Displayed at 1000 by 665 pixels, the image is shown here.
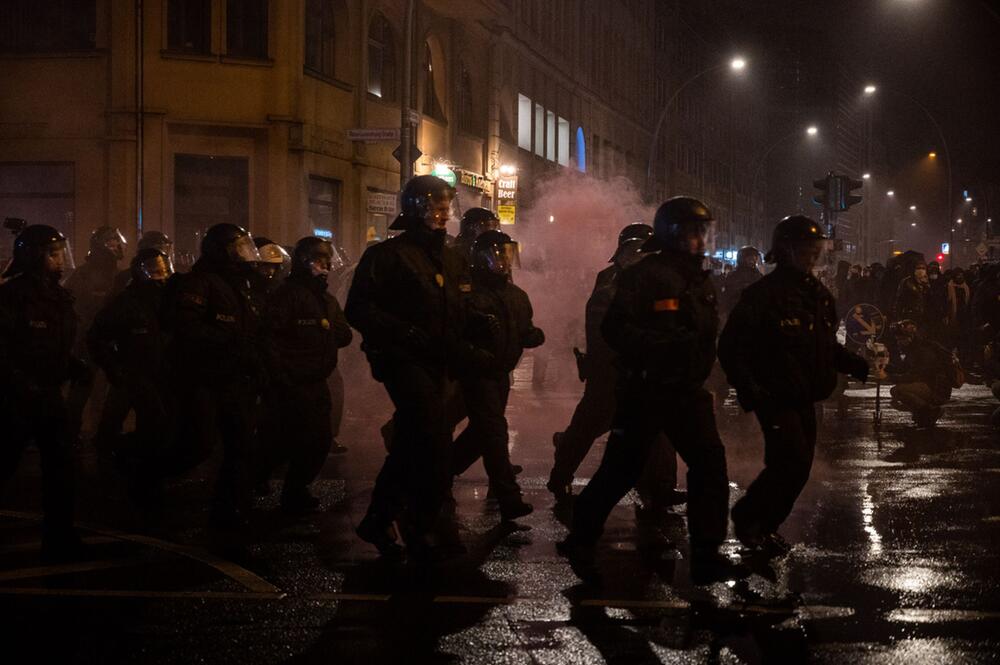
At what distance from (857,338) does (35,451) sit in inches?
334

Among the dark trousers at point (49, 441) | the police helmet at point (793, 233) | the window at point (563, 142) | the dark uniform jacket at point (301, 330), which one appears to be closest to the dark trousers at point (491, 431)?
the dark uniform jacket at point (301, 330)

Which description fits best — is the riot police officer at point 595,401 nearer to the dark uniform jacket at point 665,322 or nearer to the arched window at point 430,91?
the dark uniform jacket at point 665,322

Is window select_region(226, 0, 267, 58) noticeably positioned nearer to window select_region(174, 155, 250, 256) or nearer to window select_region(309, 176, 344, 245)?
window select_region(174, 155, 250, 256)

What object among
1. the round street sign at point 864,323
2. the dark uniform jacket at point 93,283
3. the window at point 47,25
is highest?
the window at point 47,25

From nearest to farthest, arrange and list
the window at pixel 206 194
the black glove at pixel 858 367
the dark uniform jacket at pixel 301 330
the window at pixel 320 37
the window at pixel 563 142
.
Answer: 1. the black glove at pixel 858 367
2. the dark uniform jacket at pixel 301 330
3. the window at pixel 206 194
4. the window at pixel 320 37
5. the window at pixel 563 142

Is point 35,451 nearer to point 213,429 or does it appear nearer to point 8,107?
point 213,429

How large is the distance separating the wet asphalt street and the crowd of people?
0.92 feet

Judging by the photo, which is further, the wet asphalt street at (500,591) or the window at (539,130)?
the window at (539,130)

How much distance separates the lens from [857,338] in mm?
14914

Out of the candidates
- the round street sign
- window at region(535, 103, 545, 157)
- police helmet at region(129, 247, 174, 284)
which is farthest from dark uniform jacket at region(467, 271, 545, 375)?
window at region(535, 103, 545, 157)

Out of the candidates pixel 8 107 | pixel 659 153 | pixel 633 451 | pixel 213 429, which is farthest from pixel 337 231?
pixel 659 153

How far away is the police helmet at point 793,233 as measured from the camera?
707cm

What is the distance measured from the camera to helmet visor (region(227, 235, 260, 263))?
8.14 meters

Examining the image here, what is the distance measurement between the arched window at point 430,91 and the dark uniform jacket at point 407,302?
25.2m
